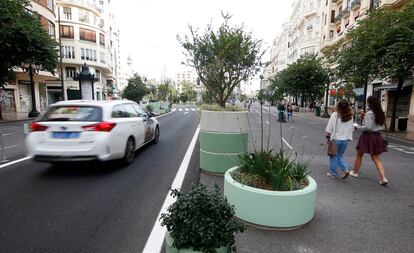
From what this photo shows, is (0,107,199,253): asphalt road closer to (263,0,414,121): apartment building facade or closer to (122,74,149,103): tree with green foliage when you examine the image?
(263,0,414,121): apartment building facade

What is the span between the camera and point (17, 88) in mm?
30203

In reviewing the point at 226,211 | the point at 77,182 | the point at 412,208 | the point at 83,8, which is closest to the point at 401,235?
the point at 412,208

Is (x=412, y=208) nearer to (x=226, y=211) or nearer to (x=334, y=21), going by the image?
(x=226, y=211)

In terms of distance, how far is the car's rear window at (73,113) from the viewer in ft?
18.5

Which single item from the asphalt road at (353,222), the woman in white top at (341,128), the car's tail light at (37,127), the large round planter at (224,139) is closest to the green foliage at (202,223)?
the asphalt road at (353,222)

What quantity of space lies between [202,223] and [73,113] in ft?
15.8

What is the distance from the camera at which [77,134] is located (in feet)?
17.9

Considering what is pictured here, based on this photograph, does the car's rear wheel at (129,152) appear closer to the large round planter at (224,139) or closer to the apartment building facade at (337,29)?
the large round planter at (224,139)

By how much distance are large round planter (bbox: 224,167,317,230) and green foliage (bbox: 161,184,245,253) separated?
112cm

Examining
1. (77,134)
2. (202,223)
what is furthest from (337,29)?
(202,223)

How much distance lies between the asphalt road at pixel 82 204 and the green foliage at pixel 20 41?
1473 centimetres

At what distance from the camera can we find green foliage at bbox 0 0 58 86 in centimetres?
1626

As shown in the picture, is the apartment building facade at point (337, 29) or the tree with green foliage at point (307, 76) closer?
the apartment building facade at point (337, 29)

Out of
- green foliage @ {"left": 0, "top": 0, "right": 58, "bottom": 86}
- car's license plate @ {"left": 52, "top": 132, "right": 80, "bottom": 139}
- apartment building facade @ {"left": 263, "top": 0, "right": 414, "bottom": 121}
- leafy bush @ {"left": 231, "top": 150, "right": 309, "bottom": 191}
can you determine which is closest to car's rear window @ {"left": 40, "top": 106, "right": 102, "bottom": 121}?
car's license plate @ {"left": 52, "top": 132, "right": 80, "bottom": 139}
